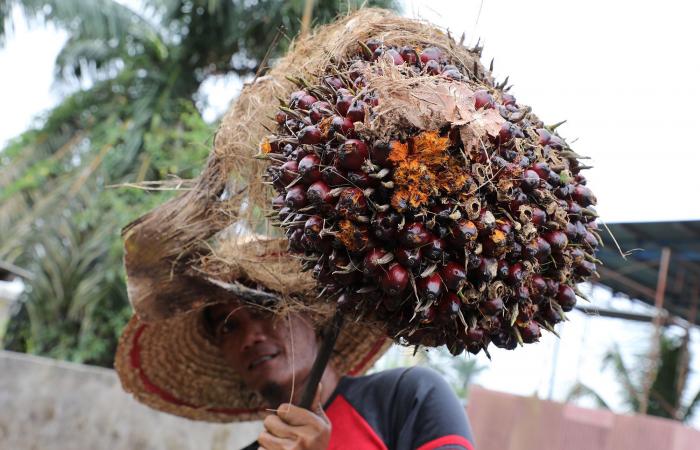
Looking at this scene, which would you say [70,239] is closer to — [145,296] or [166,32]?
[166,32]

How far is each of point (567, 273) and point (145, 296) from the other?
122 centimetres

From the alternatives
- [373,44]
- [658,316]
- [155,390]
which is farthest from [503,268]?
[658,316]

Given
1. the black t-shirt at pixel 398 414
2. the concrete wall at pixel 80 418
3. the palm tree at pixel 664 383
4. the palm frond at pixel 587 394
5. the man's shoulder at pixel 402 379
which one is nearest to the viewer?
the black t-shirt at pixel 398 414

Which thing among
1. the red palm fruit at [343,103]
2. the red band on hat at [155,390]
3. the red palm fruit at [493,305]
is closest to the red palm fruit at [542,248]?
the red palm fruit at [493,305]

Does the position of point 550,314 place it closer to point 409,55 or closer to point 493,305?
point 493,305

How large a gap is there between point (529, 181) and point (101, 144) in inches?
288

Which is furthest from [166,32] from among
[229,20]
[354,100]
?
[354,100]

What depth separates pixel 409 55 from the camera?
4.46ft

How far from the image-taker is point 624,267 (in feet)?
27.0

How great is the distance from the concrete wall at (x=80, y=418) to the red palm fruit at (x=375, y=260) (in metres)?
3.46

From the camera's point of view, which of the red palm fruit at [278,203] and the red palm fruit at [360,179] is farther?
the red palm fruit at [278,203]

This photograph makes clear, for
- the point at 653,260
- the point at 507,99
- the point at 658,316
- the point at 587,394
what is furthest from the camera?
the point at 587,394

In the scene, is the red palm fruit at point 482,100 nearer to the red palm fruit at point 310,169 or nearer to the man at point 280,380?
the red palm fruit at point 310,169

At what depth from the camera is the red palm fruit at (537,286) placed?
1.22m
